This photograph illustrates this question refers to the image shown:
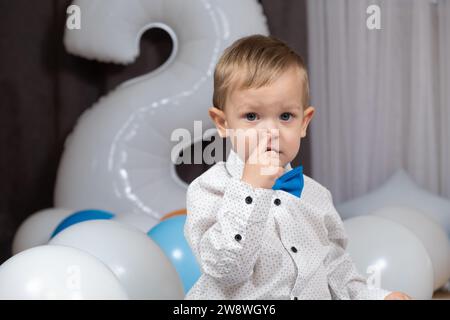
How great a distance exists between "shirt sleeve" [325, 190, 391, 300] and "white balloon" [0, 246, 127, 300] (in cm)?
35

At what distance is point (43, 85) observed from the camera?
2.91 metres

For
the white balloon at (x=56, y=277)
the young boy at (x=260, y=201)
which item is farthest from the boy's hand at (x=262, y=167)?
the white balloon at (x=56, y=277)

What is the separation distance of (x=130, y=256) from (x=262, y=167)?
52cm

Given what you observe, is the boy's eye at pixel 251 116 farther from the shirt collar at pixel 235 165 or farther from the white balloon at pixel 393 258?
the white balloon at pixel 393 258

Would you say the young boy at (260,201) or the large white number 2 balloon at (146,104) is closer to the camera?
the young boy at (260,201)

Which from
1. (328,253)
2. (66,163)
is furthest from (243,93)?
(66,163)

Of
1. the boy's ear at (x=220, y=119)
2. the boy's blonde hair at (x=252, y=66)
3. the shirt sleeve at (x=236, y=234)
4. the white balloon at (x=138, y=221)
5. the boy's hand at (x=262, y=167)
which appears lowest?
the white balloon at (x=138, y=221)

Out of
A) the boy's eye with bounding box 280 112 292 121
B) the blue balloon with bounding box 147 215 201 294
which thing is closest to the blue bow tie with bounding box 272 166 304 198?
the boy's eye with bounding box 280 112 292 121

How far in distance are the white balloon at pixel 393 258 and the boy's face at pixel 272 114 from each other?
2.62ft

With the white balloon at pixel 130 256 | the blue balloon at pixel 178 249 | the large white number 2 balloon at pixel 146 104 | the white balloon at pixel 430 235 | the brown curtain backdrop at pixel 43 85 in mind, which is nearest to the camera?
the white balloon at pixel 130 256

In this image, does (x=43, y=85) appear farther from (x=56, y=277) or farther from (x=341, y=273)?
(x=341, y=273)

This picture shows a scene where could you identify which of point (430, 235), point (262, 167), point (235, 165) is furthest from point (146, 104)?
point (262, 167)

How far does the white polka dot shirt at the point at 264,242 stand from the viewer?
0.97 meters
